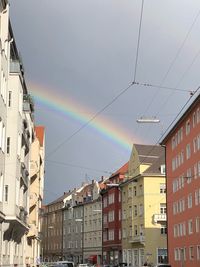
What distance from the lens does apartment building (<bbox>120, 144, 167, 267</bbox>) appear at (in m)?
92.2

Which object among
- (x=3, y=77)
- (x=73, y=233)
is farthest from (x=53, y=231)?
(x=3, y=77)

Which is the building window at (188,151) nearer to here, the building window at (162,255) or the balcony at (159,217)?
the balcony at (159,217)

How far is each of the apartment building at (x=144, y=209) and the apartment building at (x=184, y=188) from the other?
41.8 feet

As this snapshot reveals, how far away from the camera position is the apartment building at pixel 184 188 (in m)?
65.6

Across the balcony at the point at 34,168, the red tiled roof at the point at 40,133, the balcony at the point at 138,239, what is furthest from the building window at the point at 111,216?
the balcony at the point at 34,168

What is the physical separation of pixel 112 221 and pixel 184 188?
147ft

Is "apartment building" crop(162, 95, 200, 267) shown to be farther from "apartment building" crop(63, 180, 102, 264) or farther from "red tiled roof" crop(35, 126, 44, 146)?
"apartment building" crop(63, 180, 102, 264)

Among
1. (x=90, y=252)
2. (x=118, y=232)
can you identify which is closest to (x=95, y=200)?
(x=90, y=252)

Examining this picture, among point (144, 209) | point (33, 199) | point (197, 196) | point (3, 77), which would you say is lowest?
point (33, 199)

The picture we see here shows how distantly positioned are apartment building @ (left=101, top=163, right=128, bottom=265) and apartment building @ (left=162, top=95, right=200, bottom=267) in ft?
101

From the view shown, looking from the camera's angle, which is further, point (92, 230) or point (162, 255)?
point (92, 230)

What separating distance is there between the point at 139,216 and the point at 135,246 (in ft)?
18.9

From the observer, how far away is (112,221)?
114000 millimetres

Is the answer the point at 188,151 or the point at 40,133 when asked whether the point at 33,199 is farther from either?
the point at 188,151
